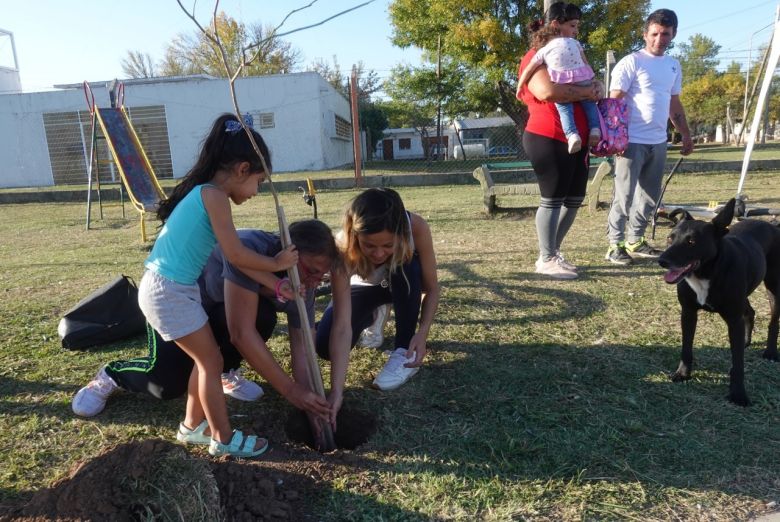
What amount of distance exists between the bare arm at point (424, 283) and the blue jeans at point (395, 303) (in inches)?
1.6

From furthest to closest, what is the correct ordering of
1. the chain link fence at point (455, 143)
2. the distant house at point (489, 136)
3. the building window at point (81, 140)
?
the distant house at point (489, 136)
the chain link fence at point (455, 143)
the building window at point (81, 140)

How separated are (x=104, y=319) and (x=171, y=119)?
1888 cm

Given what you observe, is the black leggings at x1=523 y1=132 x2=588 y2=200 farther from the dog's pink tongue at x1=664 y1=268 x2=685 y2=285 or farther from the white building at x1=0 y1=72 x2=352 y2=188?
the white building at x1=0 y1=72 x2=352 y2=188

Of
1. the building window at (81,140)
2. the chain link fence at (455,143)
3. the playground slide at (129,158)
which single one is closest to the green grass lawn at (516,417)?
the playground slide at (129,158)

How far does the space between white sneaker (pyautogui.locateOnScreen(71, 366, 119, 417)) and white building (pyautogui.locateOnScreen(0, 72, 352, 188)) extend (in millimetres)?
17899

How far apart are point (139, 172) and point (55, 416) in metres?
7.05

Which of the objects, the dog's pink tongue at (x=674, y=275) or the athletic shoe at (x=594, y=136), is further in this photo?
the athletic shoe at (x=594, y=136)

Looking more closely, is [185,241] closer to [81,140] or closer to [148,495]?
[148,495]

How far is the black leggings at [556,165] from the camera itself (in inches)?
162

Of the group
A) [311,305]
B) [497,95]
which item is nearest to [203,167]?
[311,305]

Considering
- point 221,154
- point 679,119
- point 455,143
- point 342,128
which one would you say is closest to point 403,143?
point 455,143

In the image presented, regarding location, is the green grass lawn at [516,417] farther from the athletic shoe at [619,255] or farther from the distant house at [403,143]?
the distant house at [403,143]

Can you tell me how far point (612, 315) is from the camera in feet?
11.7

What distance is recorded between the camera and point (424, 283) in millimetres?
2936
